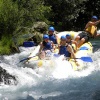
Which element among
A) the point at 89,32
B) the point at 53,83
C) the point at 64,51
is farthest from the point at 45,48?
the point at 89,32

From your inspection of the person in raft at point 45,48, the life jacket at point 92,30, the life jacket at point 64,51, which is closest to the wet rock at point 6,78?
the person in raft at point 45,48

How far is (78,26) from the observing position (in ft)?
75.8

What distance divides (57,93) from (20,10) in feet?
24.4

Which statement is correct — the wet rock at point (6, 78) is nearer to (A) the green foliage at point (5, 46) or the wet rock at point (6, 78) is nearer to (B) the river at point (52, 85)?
(B) the river at point (52, 85)

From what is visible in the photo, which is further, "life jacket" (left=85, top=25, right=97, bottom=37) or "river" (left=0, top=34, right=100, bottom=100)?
"life jacket" (left=85, top=25, right=97, bottom=37)

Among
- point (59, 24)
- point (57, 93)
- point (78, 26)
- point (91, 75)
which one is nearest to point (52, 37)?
point (91, 75)

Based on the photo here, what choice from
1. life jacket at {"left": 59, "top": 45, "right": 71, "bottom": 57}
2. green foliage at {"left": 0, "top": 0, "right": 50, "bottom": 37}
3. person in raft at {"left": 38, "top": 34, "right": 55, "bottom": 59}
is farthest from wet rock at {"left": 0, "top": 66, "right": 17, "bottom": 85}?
green foliage at {"left": 0, "top": 0, "right": 50, "bottom": 37}

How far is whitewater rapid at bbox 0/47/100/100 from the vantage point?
902 cm

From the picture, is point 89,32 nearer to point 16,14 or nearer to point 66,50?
point 66,50

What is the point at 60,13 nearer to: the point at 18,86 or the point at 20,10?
the point at 20,10

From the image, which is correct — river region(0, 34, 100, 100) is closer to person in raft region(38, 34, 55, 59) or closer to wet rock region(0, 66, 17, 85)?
wet rock region(0, 66, 17, 85)

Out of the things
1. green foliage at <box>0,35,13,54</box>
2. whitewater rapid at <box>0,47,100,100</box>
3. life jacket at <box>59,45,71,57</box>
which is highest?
life jacket at <box>59,45,71,57</box>

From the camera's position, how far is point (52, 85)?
32.8 feet

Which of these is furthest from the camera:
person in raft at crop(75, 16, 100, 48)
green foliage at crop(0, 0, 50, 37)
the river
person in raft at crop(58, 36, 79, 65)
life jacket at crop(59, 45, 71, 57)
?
green foliage at crop(0, 0, 50, 37)
